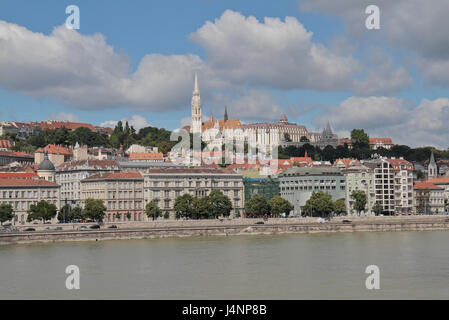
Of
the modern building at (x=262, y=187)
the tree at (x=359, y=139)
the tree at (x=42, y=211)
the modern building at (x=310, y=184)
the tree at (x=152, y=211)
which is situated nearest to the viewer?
the tree at (x=42, y=211)

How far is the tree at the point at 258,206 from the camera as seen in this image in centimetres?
8816

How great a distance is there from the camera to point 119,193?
87.4 meters

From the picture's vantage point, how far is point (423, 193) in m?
109

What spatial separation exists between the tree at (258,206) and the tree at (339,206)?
832 cm

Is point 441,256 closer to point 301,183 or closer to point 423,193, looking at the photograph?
point 301,183

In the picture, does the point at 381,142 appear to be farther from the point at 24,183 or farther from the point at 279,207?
the point at 24,183

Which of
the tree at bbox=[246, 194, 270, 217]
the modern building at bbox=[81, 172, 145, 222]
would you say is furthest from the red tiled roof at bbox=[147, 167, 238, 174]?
the tree at bbox=[246, 194, 270, 217]

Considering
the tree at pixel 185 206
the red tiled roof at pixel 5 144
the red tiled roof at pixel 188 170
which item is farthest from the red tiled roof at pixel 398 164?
the red tiled roof at pixel 5 144

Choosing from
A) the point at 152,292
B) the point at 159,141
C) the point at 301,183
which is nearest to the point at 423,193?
the point at 301,183

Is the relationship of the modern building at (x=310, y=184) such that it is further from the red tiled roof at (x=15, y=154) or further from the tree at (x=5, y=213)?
the red tiled roof at (x=15, y=154)

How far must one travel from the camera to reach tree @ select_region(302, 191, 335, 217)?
88188mm

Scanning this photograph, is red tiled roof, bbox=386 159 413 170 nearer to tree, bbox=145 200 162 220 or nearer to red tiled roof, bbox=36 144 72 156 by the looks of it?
tree, bbox=145 200 162 220

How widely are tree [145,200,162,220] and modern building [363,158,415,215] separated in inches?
1265
